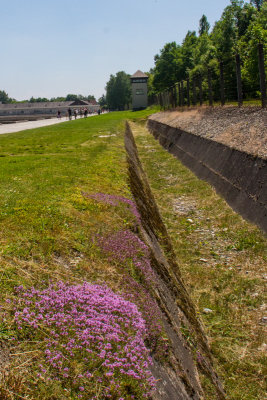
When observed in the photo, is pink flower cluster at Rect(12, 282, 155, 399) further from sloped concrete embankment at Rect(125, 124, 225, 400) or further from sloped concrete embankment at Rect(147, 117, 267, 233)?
sloped concrete embankment at Rect(147, 117, 267, 233)

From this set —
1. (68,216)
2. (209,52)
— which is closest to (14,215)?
(68,216)

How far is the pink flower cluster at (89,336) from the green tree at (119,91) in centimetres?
15392

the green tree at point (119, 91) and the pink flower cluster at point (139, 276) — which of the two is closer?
the pink flower cluster at point (139, 276)

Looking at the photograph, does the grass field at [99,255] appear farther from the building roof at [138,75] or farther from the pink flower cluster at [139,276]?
the building roof at [138,75]

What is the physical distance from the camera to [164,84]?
76.8m

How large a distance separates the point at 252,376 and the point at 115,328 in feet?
6.66

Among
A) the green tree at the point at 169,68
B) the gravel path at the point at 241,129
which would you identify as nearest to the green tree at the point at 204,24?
the green tree at the point at 169,68

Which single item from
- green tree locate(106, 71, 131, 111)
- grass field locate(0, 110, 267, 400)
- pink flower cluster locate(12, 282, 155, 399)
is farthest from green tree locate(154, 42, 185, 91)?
pink flower cluster locate(12, 282, 155, 399)

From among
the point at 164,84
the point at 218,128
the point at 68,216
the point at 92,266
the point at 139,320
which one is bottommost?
the point at 139,320

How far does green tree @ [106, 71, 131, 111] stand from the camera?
149 meters

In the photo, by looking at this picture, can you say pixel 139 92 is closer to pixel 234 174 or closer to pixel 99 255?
pixel 234 174

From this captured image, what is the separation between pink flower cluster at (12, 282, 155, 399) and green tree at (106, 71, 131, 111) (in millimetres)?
153918

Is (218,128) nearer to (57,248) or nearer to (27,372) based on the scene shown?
(57,248)

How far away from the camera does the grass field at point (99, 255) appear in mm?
2969
